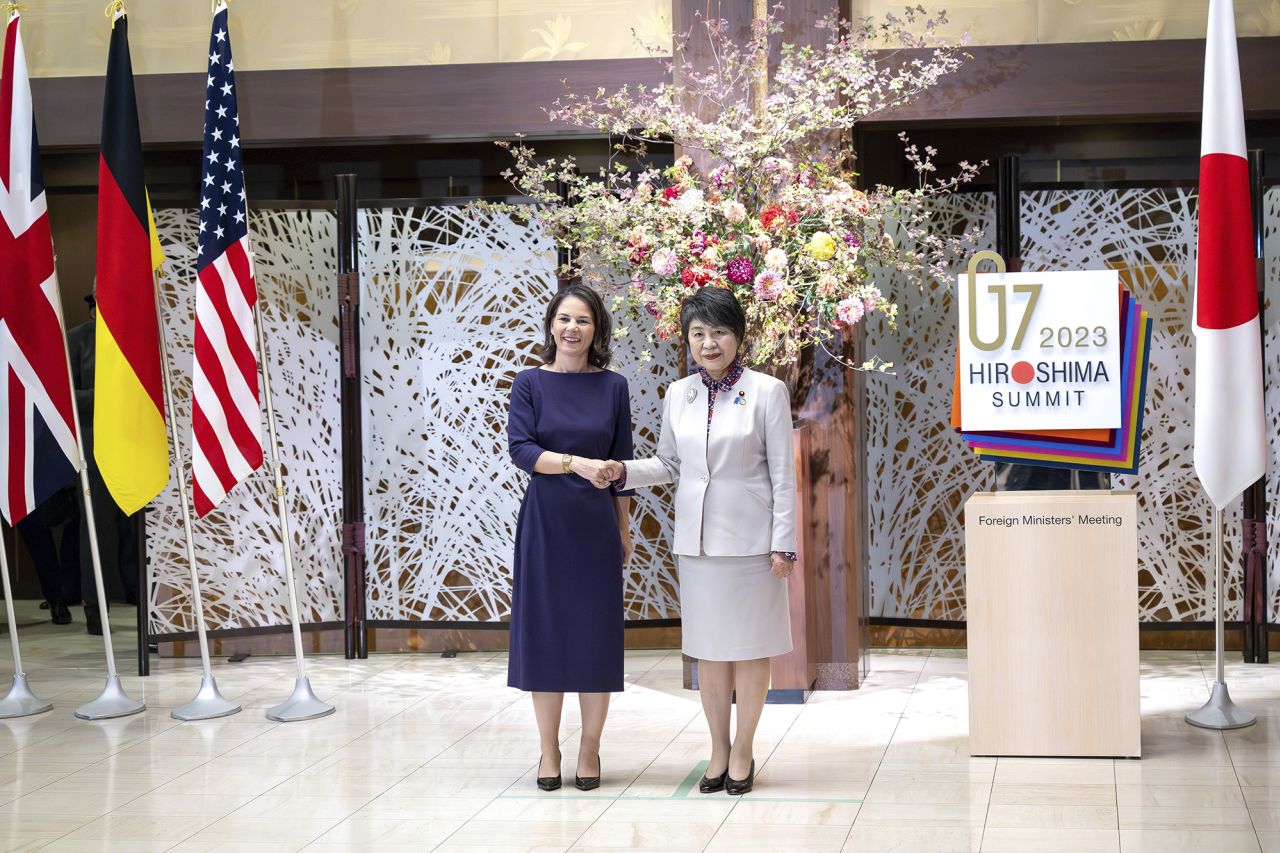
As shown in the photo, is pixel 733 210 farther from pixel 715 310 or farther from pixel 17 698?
pixel 17 698

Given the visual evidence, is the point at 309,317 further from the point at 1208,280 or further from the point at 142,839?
the point at 1208,280

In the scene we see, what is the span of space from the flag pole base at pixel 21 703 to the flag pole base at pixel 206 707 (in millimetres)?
597

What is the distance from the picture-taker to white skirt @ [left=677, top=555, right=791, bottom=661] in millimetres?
4207

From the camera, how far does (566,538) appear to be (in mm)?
4320

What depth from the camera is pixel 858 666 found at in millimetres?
5996

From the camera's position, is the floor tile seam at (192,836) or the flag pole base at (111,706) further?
the flag pole base at (111,706)

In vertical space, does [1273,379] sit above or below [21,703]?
above

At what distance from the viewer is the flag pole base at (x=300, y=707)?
5.54 m

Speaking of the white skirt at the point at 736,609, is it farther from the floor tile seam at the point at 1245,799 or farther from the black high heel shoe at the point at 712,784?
the floor tile seam at the point at 1245,799

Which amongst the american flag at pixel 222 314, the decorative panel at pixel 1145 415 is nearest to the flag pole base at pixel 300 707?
the american flag at pixel 222 314

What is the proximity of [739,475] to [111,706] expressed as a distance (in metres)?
3.05

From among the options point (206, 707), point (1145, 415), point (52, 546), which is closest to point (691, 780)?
point (206, 707)

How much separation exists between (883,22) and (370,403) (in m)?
2.99

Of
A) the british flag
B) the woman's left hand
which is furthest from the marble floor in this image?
the british flag
